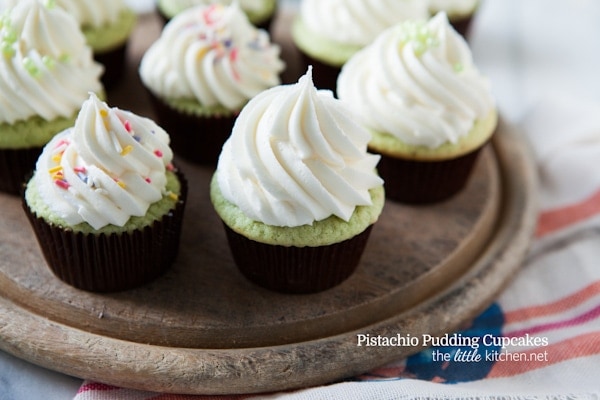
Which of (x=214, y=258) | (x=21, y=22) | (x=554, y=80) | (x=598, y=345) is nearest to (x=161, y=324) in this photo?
(x=214, y=258)

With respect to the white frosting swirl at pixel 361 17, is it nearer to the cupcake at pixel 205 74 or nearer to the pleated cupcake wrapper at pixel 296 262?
the cupcake at pixel 205 74

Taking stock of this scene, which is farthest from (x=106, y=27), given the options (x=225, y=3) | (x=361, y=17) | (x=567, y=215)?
(x=567, y=215)

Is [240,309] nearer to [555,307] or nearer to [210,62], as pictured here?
[210,62]

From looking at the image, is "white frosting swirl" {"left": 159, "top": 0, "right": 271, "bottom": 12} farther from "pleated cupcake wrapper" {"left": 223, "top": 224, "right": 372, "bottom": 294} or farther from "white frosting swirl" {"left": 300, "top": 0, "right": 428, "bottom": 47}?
"pleated cupcake wrapper" {"left": 223, "top": 224, "right": 372, "bottom": 294}

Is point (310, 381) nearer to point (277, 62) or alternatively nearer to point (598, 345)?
point (598, 345)

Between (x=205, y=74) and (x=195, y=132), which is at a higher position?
(x=205, y=74)

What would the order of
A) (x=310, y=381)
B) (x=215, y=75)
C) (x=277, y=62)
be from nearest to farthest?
(x=310, y=381) < (x=215, y=75) < (x=277, y=62)

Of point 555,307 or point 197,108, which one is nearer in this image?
point 555,307
